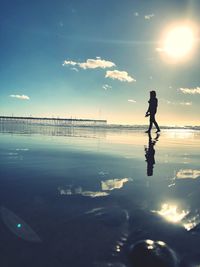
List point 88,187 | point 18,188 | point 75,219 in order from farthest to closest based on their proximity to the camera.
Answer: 1. point 88,187
2. point 18,188
3. point 75,219

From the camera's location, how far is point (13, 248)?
1730 millimetres

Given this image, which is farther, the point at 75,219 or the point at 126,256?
the point at 75,219

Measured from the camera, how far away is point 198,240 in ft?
6.50

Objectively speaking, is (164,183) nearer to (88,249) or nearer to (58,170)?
(58,170)

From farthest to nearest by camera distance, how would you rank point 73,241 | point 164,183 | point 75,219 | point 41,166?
point 41,166 → point 164,183 → point 75,219 → point 73,241

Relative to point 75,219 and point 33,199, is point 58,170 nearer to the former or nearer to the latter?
point 33,199

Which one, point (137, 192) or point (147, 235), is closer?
point (147, 235)

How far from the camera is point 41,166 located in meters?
5.00

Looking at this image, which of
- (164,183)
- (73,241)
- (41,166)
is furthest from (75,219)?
(41,166)

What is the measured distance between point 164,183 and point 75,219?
204 cm

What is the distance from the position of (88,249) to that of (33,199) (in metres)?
1.29

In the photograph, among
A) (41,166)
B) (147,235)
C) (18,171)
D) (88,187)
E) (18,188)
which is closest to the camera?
(147,235)

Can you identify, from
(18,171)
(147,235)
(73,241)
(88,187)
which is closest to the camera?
(73,241)

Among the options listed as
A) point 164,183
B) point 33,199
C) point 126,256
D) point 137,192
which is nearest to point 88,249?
point 126,256
